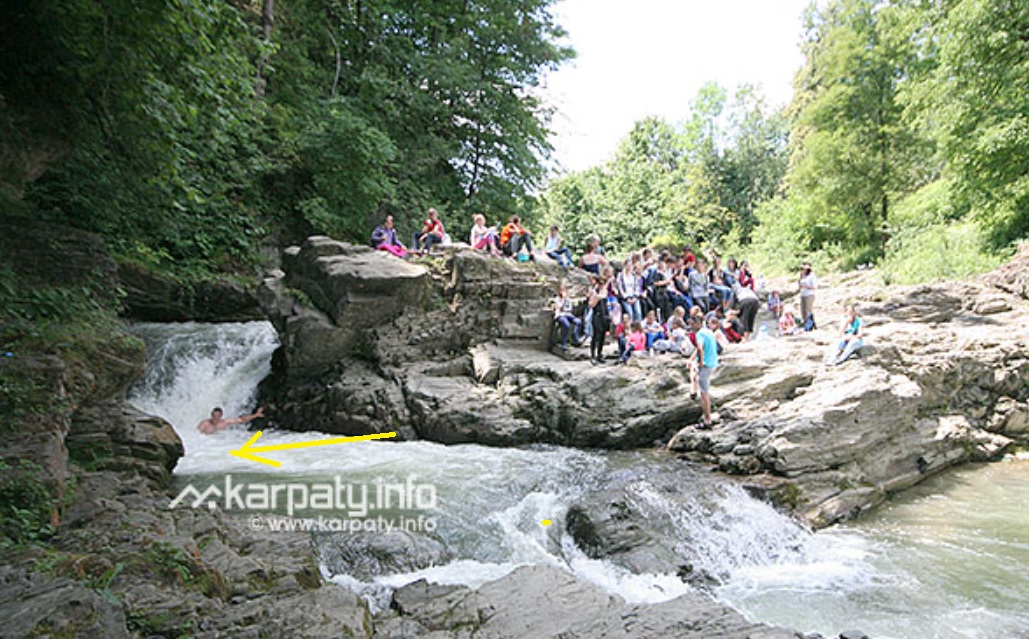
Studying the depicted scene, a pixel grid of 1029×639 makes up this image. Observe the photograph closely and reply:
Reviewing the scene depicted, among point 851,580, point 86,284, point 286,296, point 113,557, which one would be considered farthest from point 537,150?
point 113,557

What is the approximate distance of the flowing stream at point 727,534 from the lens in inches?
211

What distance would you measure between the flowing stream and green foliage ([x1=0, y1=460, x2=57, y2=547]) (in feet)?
7.95

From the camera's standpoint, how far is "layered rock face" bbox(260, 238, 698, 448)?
10.1 m

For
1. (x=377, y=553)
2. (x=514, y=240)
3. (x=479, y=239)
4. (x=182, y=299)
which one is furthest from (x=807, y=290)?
(x=182, y=299)

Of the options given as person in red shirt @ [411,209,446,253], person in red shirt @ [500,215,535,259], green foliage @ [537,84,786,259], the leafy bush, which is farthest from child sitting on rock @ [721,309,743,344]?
green foliage @ [537,84,786,259]

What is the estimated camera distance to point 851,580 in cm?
591

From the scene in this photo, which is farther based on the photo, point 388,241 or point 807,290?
point 388,241

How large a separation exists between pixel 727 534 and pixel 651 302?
23.4 ft

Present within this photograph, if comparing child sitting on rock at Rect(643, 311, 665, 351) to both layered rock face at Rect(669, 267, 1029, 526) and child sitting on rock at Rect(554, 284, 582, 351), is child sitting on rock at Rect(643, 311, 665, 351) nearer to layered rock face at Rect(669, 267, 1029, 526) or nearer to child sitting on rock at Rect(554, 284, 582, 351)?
child sitting on rock at Rect(554, 284, 582, 351)

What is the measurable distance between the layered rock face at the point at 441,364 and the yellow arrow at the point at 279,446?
8.6 inches

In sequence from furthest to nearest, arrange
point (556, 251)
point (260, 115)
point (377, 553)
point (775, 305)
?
point (775, 305) → point (556, 251) → point (260, 115) → point (377, 553)

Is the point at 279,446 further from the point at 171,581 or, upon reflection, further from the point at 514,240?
the point at 514,240

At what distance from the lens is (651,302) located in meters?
13.2

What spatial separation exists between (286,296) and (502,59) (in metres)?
13.3
